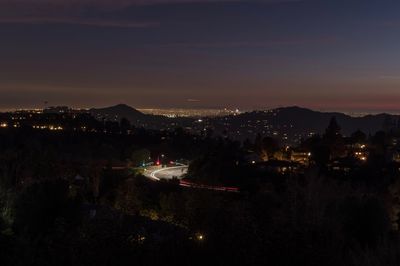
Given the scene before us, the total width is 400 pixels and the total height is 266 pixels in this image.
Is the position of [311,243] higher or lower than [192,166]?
higher

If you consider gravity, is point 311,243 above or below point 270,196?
above

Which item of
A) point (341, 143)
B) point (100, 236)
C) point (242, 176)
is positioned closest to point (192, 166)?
point (242, 176)

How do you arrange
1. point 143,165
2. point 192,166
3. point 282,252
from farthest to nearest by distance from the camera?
point 143,165 < point 192,166 < point 282,252

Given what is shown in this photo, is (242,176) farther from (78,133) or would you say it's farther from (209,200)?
(78,133)

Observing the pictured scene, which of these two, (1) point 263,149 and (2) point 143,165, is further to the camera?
(1) point 263,149

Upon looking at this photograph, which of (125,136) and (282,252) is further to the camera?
(125,136)

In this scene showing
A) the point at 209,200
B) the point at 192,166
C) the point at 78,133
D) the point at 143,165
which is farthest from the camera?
the point at 78,133

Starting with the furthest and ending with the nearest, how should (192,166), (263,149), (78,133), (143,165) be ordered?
(78,133) < (263,149) < (143,165) < (192,166)

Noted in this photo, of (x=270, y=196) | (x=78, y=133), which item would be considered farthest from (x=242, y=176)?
(x=78, y=133)

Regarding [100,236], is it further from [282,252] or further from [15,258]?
[15,258]
